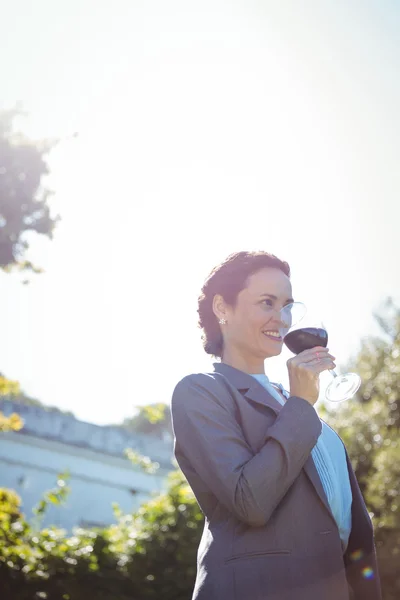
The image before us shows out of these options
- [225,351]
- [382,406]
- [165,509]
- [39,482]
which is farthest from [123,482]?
[225,351]

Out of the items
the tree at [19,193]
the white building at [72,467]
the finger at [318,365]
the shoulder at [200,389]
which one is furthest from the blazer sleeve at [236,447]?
the white building at [72,467]

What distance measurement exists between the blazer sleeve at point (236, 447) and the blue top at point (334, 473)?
0.74 feet

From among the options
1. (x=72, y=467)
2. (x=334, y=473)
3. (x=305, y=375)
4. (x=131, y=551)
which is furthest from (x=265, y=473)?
(x=72, y=467)

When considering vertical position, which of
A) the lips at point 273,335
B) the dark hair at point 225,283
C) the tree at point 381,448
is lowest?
the lips at point 273,335

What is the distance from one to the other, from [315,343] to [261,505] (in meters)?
0.70

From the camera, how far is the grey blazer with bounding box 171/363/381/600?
64.3 inches

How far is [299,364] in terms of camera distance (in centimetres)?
189

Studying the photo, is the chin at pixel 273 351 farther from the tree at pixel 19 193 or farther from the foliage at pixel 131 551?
the tree at pixel 19 193

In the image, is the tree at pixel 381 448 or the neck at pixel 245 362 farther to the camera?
the tree at pixel 381 448

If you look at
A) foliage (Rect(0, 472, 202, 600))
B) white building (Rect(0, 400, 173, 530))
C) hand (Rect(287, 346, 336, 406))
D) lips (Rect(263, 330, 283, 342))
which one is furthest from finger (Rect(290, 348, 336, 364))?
white building (Rect(0, 400, 173, 530))

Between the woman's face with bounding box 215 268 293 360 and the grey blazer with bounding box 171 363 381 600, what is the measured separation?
26cm

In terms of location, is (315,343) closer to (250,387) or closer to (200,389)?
(250,387)

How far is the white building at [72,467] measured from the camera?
67.0ft

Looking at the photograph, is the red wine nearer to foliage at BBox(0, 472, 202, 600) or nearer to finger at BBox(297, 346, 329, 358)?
finger at BBox(297, 346, 329, 358)
